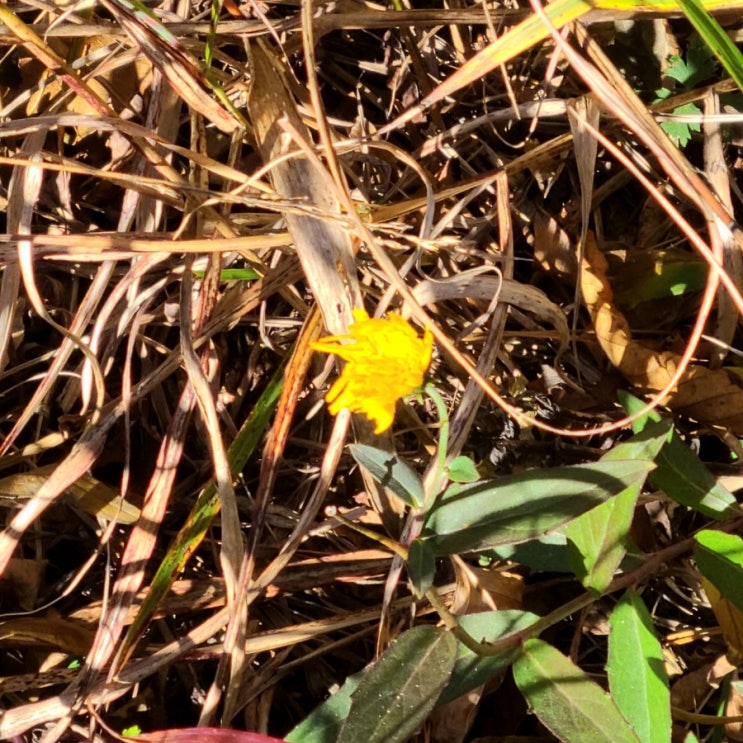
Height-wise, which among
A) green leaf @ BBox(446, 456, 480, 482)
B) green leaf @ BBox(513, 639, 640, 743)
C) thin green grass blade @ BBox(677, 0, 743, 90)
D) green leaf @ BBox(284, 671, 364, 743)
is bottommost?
green leaf @ BBox(284, 671, 364, 743)

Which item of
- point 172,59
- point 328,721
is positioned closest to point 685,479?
point 328,721

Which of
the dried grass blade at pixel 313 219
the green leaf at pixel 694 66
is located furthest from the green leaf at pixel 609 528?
the green leaf at pixel 694 66

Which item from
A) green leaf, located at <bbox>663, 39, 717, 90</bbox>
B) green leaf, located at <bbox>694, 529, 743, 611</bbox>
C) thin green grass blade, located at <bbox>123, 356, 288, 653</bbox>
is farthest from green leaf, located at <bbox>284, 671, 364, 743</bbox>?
green leaf, located at <bbox>663, 39, 717, 90</bbox>

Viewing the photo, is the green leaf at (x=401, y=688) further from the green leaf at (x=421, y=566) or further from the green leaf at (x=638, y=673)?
the green leaf at (x=638, y=673)

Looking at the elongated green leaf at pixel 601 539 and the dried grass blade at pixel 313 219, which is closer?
the elongated green leaf at pixel 601 539

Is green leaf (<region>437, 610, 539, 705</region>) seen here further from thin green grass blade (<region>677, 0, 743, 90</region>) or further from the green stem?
thin green grass blade (<region>677, 0, 743, 90</region>)

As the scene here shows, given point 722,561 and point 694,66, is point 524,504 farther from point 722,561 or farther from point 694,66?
point 694,66
